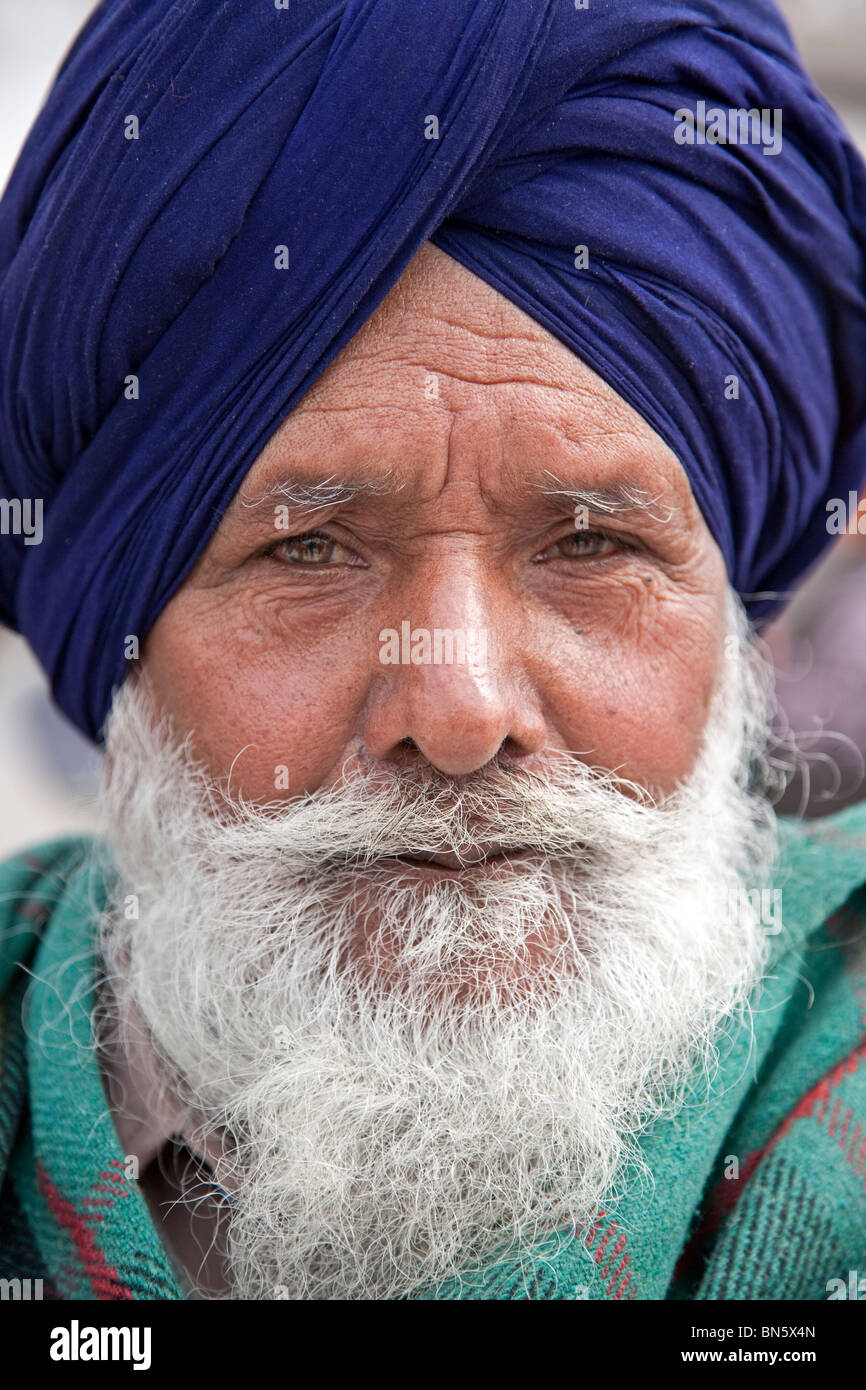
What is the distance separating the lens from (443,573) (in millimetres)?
1735

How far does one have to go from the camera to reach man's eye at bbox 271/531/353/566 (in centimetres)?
185

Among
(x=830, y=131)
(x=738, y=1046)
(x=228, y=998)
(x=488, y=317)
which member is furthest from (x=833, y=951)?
(x=830, y=131)

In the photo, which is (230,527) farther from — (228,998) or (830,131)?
(830,131)

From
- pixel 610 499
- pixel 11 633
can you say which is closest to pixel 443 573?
pixel 610 499

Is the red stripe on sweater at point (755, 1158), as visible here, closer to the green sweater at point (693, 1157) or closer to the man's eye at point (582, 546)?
the green sweater at point (693, 1157)

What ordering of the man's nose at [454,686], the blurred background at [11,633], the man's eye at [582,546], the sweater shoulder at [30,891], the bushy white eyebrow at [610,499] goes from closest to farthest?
the man's nose at [454,686], the bushy white eyebrow at [610,499], the man's eye at [582,546], the sweater shoulder at [30,891], the blurred background at [11,633]

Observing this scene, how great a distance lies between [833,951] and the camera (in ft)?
6.74

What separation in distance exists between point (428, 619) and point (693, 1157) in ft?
2.87

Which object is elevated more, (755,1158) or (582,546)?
(582,546)

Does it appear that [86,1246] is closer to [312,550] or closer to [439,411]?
[312,550]

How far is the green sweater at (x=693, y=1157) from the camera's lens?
168 centimetres

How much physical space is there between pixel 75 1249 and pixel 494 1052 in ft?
2.23

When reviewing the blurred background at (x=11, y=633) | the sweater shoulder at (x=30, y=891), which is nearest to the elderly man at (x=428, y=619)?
the sweater shoulder at (x=30, y=891)

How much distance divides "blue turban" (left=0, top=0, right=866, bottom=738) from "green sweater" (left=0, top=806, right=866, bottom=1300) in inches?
24.4
